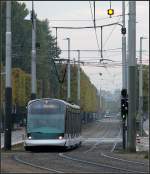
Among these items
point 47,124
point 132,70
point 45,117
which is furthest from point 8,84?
point 132,70

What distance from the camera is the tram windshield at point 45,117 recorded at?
128 feet

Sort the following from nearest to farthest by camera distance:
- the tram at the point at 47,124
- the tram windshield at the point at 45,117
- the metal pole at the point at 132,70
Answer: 1. the metal pole at the point at 132,70
2. the tram at the point at 47,124
3. the tram windshield at the point at 45,117

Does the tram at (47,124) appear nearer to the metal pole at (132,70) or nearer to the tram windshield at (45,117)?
the tram windshield at (45,117)

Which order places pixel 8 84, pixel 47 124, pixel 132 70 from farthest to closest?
pixel 8 84, pixel 47 124, pixel 132 70

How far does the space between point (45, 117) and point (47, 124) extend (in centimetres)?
44

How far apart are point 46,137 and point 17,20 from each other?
208ft

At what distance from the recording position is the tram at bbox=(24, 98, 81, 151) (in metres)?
38.6

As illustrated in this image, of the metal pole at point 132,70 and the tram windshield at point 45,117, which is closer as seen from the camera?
the metal pole at point 132,70

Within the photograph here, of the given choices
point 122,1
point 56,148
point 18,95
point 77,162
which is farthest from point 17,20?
point 77,162

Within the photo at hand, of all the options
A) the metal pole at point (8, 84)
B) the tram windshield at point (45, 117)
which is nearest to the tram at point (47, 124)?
the tram windshield at point (45, 117)

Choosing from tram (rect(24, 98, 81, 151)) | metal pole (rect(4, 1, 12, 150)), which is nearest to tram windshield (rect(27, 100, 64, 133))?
tram (rect(24, 98, 81, 151))

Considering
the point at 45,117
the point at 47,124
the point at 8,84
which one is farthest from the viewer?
the point at 8,84

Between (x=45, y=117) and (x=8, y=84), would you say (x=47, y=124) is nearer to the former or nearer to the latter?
(x=45, y=117)

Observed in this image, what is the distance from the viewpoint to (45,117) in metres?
39.2
